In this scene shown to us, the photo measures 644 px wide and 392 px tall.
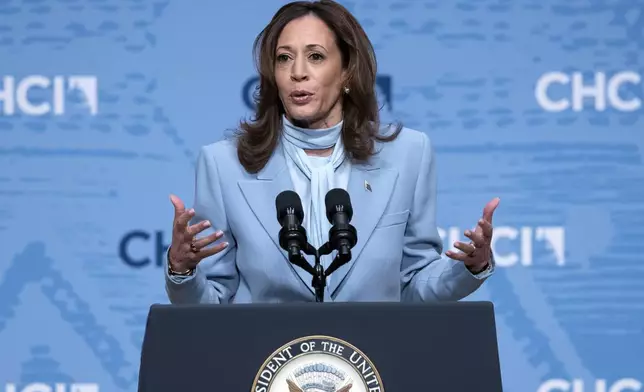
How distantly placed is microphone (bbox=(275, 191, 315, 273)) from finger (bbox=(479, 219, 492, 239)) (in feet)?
1.11

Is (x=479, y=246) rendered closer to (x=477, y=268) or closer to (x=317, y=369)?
(x=477, y=268)

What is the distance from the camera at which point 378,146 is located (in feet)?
8.20

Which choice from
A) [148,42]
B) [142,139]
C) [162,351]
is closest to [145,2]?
[148,42]

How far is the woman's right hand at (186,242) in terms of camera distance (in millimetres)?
1943

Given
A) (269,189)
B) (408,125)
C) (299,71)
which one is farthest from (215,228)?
(408,125)

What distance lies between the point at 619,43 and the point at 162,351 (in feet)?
7.41

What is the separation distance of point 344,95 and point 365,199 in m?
0.28

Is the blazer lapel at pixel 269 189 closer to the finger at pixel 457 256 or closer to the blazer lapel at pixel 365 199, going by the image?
the blazer lapel at pixel 365 199

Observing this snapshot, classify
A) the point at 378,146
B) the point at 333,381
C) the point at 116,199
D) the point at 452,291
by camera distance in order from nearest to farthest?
the point at 333,381, the point at 452,291, the point at 378,146, the point at 116,199

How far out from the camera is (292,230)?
5.95 feet

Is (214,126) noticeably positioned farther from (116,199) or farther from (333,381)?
(333,381)

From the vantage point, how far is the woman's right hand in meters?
1.94

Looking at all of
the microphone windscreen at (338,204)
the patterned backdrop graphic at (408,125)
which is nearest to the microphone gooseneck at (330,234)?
the microphone windscreen at (338,204)

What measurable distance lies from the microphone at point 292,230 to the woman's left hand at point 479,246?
34 centimetres
